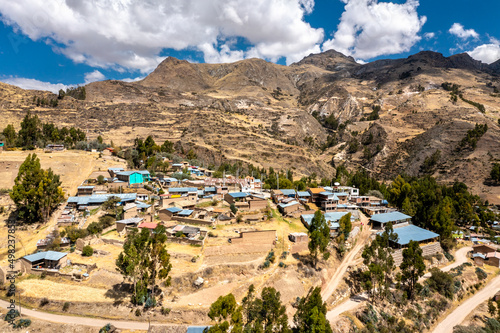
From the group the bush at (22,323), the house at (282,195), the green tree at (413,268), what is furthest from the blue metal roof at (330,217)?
the bush at (22,323)

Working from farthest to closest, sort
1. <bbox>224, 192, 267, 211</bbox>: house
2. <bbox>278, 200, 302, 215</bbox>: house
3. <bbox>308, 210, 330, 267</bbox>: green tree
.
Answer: <bbox>278, 200, 302, 215</bbox>: house, <bbox>224, 192, 267, 211</bbox>: house, <bbox>308, 210, 330, 267</bbox>: green tree

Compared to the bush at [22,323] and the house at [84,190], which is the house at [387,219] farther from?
the house at [84,190]

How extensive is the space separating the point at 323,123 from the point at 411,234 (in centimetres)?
12276

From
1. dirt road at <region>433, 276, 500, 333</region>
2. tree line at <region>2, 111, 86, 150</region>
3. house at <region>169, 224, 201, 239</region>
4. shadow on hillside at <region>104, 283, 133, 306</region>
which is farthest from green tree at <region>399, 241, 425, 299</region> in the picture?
tree line at <region>2, 111, 86, 150</region>

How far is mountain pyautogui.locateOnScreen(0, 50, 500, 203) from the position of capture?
294ft

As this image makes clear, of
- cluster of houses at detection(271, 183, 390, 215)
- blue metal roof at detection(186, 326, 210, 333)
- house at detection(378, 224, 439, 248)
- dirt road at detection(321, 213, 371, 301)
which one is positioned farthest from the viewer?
cluster of houses at detection(271, 183, 390, 215)

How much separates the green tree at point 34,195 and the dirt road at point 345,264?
3691 centimetres

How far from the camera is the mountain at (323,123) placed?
8975 centimetres

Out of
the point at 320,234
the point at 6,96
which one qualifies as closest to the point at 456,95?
the point at 320,234

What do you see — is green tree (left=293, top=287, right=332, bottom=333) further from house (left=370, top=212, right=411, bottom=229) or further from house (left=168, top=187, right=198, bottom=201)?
house (left=370, top=212, right=411, bottom=229)

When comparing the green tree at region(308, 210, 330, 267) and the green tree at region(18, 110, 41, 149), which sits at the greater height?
the green tree at region(18, 110, 41, 149)

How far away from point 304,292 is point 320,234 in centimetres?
703

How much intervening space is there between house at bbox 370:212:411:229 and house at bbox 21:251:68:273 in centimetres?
4363

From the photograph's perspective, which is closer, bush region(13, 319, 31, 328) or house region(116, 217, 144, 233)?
bush region(13, 319, 31, 328)
